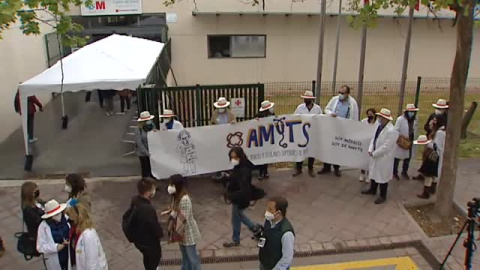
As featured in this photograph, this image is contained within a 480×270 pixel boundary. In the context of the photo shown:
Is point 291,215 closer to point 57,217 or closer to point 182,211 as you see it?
point 182,211

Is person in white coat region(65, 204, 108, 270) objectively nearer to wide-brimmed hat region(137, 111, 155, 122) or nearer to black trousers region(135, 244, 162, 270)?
black trousers region(135, 244, 162, 270)

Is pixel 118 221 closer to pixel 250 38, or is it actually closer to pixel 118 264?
pixel 118 264

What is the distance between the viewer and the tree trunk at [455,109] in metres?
6.37

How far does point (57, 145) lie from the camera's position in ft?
36.2

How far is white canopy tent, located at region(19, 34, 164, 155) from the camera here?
8.91 m

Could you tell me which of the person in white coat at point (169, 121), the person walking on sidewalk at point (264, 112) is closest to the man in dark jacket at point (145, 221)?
the person in white coat at point (169, 121)

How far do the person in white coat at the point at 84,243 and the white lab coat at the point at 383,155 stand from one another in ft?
15.6

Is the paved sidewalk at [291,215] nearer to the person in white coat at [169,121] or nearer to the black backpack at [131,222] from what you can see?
the person in white coat at [169,121]

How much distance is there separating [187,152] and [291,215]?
2.21m

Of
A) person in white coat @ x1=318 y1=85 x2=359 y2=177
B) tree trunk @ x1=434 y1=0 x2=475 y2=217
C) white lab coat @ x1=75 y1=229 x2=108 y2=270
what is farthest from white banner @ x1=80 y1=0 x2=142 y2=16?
white lab coat @ x1=75 y1=229 x2=108 y2=270

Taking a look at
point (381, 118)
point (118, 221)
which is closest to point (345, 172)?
point (381, 118)

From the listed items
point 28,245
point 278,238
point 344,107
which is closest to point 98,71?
point 344,107

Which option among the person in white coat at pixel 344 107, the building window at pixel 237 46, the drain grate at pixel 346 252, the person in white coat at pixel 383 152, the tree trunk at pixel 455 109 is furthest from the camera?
the building window at pixel 237 46

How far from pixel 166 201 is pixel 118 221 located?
3.16ft
